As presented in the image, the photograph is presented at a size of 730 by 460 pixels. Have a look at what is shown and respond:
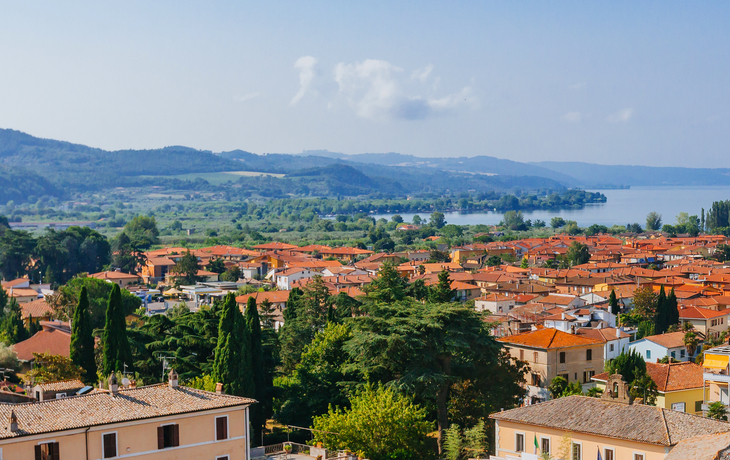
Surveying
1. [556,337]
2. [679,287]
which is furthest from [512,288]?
[556,337]

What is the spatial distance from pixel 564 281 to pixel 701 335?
2073 cm

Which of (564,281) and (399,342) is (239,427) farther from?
(564,281)

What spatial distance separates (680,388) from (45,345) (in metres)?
22.4

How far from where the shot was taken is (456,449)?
19438 mm

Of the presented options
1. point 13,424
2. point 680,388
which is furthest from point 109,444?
point 680,388

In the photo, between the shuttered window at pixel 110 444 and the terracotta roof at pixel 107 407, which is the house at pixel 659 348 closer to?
the terracotta roof at pixel 107 407

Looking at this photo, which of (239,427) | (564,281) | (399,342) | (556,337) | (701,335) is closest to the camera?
(239,427)

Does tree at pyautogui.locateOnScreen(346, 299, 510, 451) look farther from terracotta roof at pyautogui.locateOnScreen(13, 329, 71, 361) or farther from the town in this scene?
terracotta roof at pyautogui.locateOnScreen(13, 329, 71, 361)

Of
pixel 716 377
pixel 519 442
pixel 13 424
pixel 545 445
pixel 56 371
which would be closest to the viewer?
pixel 13 424

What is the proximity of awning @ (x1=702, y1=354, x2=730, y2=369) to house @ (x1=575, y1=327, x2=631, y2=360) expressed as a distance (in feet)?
23.9

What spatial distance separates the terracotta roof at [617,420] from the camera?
1446cm

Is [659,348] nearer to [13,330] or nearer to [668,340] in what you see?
[668,340]

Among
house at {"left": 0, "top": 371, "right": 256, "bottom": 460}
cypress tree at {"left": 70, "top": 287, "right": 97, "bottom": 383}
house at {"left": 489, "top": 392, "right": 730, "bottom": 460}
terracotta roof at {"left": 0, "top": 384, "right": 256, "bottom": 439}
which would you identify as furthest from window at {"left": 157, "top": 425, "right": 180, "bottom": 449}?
cypress tree at {"left": 70, "top": 287, "right": 97, "bottom": 383}

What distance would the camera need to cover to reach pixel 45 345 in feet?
103
